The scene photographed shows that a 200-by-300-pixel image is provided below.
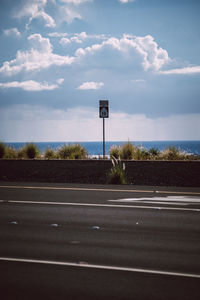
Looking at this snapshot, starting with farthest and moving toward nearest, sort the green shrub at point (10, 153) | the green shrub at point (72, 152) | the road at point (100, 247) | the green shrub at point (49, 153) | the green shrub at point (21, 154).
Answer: the green shrub at point (49, 153) → the green shrub at point (21, 154) → the green shrub at point (10, 153) → the green shrub at point (72, 152) → the road at point (100, 247)

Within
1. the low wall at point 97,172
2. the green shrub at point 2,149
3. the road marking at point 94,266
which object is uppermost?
the green shrub at point 2,149

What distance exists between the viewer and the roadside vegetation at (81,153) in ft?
77.5

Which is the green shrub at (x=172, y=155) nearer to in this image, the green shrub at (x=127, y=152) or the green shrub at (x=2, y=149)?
the green shrub at (x=127, y=152)

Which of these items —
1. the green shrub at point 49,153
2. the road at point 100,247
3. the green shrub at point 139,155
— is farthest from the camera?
the green shrub at point 49,153

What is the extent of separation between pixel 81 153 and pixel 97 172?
801 cm

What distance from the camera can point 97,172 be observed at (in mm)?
17719

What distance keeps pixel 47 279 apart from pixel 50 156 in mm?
20944

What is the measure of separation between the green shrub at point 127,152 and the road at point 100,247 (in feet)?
38.7

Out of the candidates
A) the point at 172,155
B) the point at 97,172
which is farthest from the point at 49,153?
the point at 97,172

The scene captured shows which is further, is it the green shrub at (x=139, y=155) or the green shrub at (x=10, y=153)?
the green shrub at (x=10, y=153)

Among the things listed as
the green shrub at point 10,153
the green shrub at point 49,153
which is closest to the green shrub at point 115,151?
the green shrub at point 49,153

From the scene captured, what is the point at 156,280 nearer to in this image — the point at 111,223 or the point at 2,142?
the point at 111,223

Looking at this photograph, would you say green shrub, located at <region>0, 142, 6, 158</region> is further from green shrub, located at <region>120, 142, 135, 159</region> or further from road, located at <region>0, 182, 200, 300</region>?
road, located at <region>0, 182, 200, 300</region>

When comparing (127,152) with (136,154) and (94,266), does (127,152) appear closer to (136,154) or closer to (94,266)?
(136,154)
